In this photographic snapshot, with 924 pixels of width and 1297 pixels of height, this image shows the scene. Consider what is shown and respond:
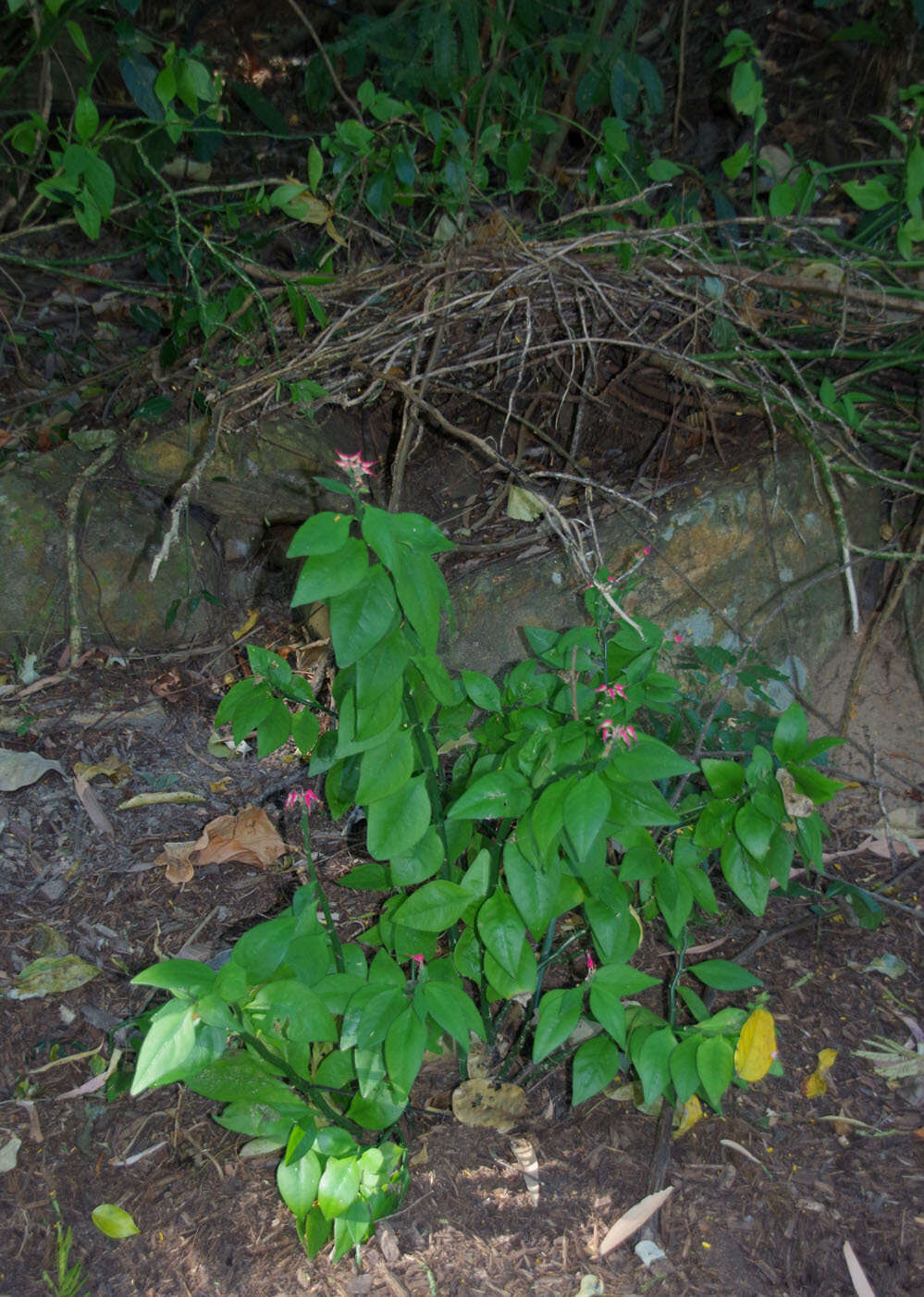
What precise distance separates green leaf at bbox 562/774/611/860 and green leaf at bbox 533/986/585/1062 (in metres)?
0.40

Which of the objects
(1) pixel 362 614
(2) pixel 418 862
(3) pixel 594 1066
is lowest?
(3) pixel 594 1066

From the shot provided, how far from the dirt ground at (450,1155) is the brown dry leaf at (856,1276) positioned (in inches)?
0.7

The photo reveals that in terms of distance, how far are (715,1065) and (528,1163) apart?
47 cm

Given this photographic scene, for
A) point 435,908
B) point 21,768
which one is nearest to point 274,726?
point 435,908

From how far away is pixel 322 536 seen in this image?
1.00m

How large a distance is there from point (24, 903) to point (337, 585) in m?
1.57

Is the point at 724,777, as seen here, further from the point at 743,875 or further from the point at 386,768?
the point at 386,768

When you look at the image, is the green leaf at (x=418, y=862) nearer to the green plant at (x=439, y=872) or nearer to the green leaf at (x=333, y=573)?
the green plant at (x=439, y=872)

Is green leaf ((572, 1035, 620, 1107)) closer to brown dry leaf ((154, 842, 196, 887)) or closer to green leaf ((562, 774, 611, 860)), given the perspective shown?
green leaf ((562, 774, 611, 860))

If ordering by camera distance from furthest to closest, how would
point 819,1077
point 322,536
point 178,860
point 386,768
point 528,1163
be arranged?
point 178,860 → point 819,1077 → point 528,1163 → point 386,768 → point 322,536

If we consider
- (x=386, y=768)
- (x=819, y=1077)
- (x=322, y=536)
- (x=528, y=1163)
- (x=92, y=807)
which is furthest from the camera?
(x=92, y=807)

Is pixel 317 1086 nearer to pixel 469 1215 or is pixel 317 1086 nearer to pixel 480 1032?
pixel 480 1032

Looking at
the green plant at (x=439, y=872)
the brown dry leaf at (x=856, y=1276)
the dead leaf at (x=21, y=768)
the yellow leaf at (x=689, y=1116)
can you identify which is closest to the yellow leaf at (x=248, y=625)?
the dead leaf at (x=21, y=768)

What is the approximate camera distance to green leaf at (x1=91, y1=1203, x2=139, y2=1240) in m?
1.47
